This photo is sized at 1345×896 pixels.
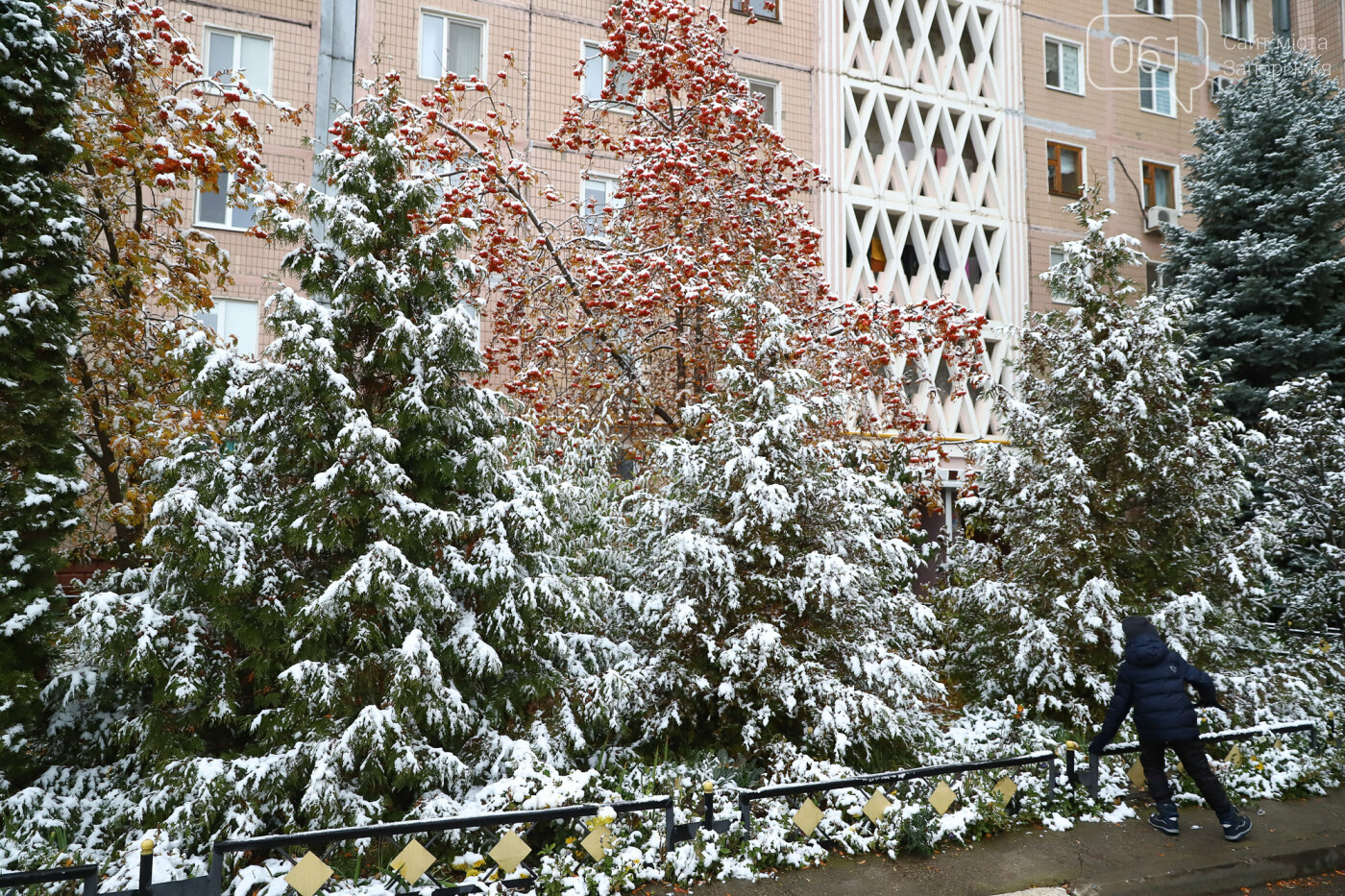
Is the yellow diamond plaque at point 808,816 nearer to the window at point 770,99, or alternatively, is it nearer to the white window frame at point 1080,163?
the window at point 770,99

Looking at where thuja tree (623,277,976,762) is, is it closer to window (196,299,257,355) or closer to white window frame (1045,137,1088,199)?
window (196,299,257,355)

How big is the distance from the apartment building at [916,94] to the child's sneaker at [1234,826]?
10603mm

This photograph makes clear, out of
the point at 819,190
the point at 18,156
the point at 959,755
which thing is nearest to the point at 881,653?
the point at 959,755

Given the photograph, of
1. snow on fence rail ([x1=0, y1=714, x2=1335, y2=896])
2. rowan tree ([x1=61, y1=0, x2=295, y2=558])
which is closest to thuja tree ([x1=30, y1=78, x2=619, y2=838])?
snow on fence rail ([x1=0, y1=714, x2=1335, y2=896])

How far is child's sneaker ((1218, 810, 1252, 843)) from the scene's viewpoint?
22.0ft

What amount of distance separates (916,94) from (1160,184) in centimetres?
739

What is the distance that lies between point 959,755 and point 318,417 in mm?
5993

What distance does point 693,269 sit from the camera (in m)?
9.61

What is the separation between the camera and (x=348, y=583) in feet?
19.6

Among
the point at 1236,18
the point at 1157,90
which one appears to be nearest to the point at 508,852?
the point at 1157,90

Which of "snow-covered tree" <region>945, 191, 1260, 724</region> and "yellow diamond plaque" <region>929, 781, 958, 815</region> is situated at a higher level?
→ "snow-covered tree" <region>945, 191, 1260, 724</region>

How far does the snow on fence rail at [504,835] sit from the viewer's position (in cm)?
487

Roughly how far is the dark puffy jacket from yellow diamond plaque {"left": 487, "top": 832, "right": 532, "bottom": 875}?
4525 mm

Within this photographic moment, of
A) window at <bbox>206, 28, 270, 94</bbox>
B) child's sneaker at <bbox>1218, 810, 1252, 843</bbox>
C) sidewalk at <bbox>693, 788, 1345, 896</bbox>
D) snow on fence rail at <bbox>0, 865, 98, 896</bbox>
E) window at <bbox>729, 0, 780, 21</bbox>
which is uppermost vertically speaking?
window at <bbox>729, 0, 780, 21</bbox>
